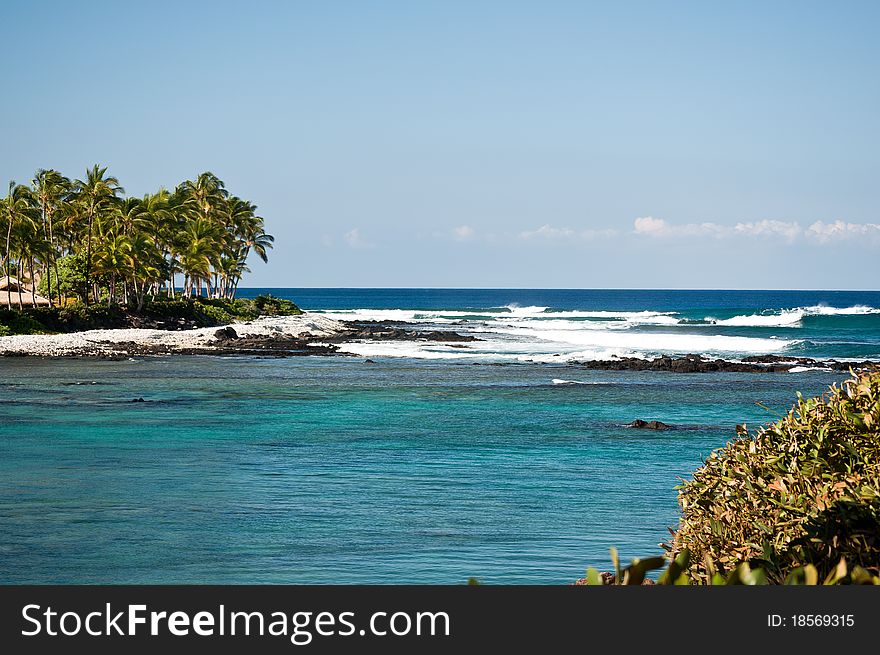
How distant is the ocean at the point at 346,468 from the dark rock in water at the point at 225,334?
1529 centimetres

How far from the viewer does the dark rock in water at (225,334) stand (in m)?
55.7

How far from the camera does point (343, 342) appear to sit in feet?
193

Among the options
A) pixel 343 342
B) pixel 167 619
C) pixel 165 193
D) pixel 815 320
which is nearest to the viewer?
pixel 167 619

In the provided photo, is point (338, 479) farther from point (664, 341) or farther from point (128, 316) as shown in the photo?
point (128, 316)

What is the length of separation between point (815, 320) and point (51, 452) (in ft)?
260

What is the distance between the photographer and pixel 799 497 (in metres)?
4.34

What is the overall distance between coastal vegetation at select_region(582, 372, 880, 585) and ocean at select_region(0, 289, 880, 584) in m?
0.33

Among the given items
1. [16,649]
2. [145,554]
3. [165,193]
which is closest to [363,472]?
[145,554]

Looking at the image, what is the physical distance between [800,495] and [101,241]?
6572 centimetres

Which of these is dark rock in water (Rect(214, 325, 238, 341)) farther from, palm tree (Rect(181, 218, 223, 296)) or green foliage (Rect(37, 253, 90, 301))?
palm tree (Rect(181, 218, 223, 296))

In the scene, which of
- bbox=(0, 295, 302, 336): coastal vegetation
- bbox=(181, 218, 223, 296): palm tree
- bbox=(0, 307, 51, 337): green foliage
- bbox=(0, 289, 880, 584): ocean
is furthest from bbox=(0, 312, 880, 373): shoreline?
bbox=(181, 218, 223, 296): palm tree

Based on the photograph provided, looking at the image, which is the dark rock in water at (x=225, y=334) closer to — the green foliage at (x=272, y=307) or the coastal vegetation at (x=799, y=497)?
the green foliage at (x=272, y=307)

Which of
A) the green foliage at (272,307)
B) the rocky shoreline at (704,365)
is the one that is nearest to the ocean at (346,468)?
the rocky shoreline at (704,365)

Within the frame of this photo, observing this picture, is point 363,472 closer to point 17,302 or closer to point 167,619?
point 167,619
